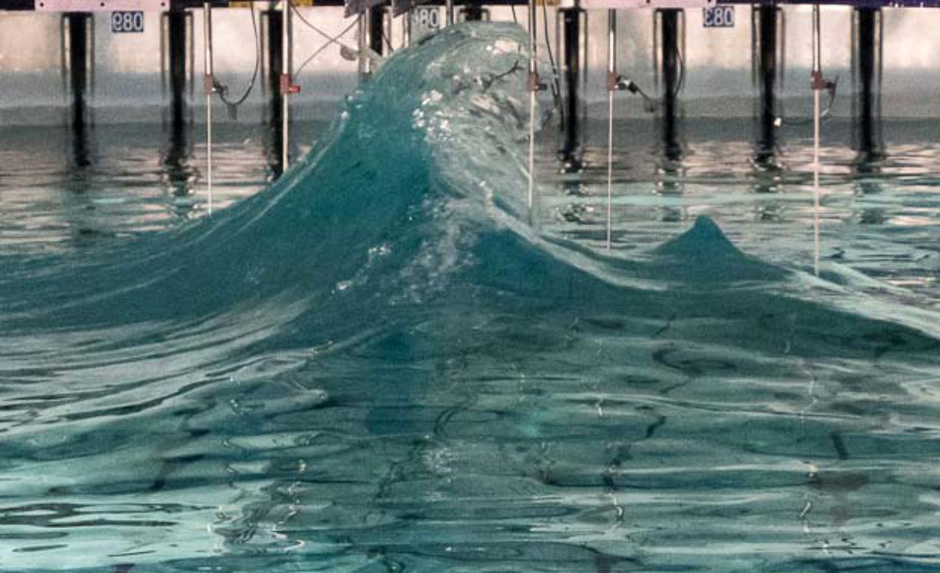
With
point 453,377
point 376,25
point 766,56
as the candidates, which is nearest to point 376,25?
point 376,25

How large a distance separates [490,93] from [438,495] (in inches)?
295

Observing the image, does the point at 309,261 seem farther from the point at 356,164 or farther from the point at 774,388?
the point at 774,388

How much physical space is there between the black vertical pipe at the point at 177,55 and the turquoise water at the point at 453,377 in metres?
14.4

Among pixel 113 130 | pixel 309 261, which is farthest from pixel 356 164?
pixel 113 130

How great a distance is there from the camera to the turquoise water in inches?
284

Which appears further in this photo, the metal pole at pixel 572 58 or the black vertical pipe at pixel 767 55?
the black vertical pipe at pixel 767 55

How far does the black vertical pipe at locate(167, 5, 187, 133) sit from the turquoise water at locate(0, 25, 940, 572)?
14.4 m

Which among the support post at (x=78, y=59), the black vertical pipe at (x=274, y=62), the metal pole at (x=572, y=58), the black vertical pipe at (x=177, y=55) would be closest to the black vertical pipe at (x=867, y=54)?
the metal pole at (x=572, y=58)

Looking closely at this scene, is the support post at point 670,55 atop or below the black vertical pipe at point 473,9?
below

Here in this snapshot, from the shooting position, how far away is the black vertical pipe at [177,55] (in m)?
31.5

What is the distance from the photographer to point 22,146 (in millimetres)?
26547

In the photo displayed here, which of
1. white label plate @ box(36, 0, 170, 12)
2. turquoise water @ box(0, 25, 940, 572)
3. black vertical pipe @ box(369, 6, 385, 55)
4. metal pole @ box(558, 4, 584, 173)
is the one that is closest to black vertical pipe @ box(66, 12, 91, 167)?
black vertical pipe @ box(369, 6, 385, 55)

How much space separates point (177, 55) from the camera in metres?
31.7

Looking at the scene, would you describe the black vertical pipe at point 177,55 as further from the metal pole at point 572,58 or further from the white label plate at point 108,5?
the white label plate at point 108,5
